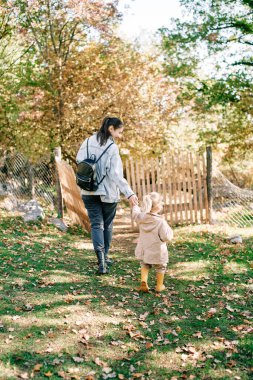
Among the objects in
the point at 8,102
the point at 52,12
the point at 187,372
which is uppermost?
the point at 52,12

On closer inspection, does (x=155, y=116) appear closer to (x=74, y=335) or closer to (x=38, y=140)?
(x=38, y=140)

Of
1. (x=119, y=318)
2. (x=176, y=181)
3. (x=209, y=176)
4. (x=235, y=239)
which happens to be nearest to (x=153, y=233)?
(x=119, y=318)

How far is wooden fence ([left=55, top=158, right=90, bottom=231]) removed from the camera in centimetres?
948

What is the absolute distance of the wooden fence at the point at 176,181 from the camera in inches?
391

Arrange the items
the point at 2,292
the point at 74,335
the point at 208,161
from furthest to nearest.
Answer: the point at 208,161, the point at 2,292, the point at 74,335

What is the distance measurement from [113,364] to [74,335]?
591 mm

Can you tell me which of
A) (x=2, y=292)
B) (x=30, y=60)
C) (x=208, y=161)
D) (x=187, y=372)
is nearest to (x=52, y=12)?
(x=30, y=60)

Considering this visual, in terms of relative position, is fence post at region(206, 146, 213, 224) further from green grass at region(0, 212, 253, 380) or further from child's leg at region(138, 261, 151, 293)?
child's leg at region(138, 261, 151, 293)

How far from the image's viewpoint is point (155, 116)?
12.4 m

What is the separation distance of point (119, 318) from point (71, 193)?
5.52 metres

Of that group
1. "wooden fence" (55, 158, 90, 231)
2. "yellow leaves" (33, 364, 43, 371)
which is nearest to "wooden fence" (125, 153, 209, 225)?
"wooden fence" (55, 158, 90, 231)

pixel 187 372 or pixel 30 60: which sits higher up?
pixel 30 60

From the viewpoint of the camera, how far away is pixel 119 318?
4512 mm

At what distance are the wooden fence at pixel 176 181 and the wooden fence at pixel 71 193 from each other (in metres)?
1.34
